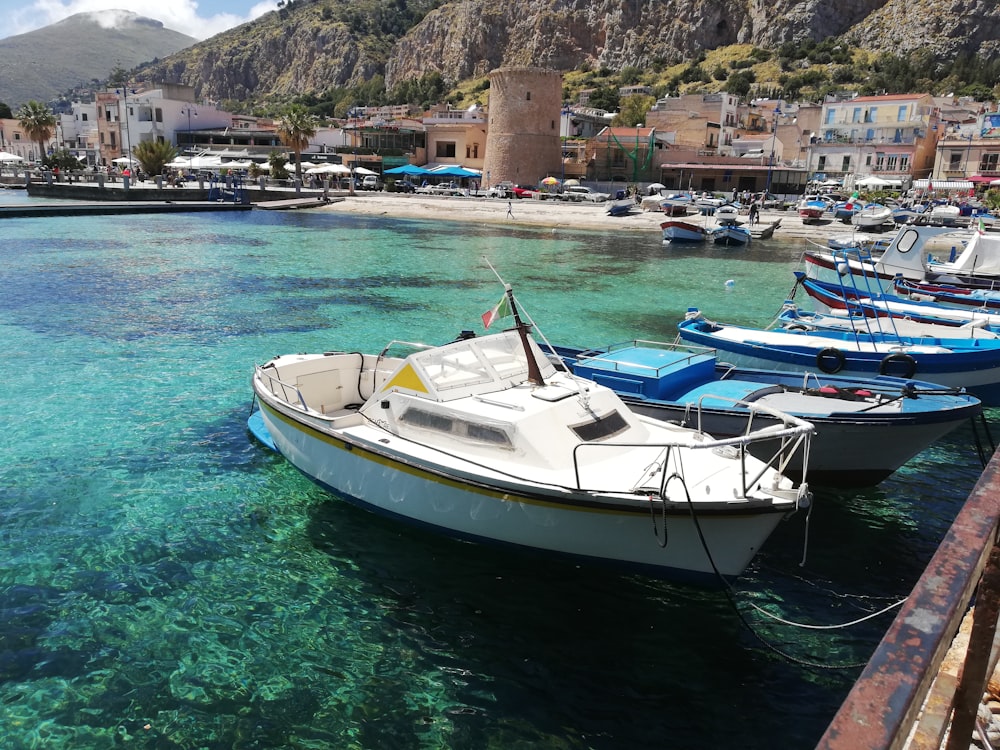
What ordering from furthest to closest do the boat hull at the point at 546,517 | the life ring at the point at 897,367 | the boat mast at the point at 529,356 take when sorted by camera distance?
the life ring at the point at 897,367 → the boat mast at the point at 529,356 → the boat hull at the point at 546,517

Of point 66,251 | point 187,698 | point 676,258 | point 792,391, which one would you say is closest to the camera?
point 187,698

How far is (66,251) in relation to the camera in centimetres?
3809

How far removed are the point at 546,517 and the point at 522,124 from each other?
74230 millimetres

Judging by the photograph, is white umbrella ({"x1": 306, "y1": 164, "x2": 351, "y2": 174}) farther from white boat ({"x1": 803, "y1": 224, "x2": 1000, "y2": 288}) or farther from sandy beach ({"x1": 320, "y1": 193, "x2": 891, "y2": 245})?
white boat ({"x1": 803, "y1": 224, "x2": 1000, "y2": 288})

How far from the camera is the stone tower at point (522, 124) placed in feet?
253

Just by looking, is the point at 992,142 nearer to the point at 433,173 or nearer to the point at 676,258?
the point at 676,258

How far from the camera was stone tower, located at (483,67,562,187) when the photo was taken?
77125 millimetres

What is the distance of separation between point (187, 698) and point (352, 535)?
3459mm

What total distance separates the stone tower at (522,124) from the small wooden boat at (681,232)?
3296 cm

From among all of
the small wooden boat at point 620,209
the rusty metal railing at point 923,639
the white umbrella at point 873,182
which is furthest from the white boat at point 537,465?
the white umbrella at point 873,182

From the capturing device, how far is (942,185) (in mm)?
63688

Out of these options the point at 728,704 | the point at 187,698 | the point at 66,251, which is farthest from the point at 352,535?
the point at 66,251

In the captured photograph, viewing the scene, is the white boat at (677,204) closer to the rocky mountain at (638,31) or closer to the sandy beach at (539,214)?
the sandy beach at (539,214)

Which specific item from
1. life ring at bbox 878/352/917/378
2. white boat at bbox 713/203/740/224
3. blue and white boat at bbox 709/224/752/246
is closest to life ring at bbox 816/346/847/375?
life ring at bbox 878/352/917/378
